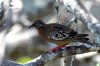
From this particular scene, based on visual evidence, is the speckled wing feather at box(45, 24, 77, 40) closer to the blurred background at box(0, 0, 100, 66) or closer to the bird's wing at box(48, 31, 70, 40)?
the bird's wing at box(48, 31, 70, 40)

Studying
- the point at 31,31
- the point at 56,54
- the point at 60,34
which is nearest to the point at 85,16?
the point at 56,54

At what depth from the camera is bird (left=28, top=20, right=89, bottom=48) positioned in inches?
161

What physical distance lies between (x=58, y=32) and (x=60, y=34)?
0.04 m

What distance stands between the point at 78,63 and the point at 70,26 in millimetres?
1878

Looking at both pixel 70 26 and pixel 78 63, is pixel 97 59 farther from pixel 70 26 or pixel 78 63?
pixel 70 26

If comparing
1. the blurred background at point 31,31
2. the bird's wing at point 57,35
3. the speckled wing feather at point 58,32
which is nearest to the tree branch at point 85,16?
the speckled wing feather at point 58,32

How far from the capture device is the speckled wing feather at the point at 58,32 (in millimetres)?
4121

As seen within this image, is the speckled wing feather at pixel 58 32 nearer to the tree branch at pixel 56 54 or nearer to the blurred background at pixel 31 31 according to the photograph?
the tree branch at pixel 56 54

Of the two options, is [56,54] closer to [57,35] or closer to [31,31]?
[57,35]

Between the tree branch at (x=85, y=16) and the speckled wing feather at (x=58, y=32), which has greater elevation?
the tree branch at (x=85, y=16)

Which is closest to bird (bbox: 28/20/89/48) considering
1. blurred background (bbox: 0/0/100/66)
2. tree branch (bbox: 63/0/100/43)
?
tree branch (bbox: 63/0/100/43)

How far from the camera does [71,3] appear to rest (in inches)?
151

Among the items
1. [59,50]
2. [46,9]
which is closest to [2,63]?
[59,50]

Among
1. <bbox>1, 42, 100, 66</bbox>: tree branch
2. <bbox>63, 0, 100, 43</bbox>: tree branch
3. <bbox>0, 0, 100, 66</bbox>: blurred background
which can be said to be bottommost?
<bbox>0, 0, 100, 66</bbox>: blurred background
